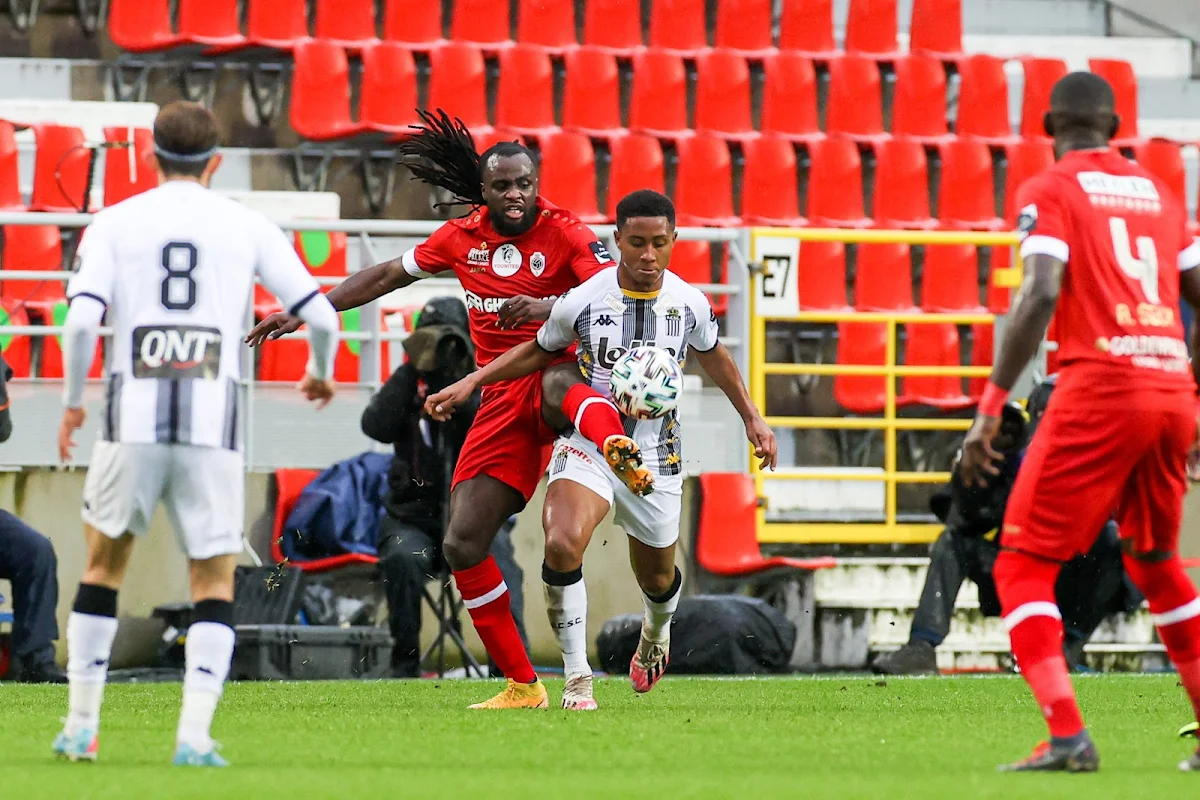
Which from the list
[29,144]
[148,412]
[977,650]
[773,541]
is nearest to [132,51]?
[29,144]

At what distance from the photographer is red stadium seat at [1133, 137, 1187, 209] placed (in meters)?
18.0

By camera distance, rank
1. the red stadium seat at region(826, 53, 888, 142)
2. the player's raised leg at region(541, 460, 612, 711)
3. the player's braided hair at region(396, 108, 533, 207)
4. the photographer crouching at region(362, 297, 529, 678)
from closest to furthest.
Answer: the player's raised leg at region(541, 460, 612, 711), the player's braided hair at region(396, 108, 533, 207), the photographer crouching at region(362, 297, 529, 678), the red stadium seat at region(826, 53, 888, 142)

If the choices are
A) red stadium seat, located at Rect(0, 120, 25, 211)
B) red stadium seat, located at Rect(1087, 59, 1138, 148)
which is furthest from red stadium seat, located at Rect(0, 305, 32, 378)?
red stadium seat, located at Rect(1087, 59, 1138, 148)

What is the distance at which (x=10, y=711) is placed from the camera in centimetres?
847

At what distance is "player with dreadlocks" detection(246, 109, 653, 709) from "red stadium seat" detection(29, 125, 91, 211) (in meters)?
6.66

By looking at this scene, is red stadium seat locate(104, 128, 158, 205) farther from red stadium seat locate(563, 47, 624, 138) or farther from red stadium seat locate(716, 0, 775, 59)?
red stadium seat locate(716, 0, 775, 59)

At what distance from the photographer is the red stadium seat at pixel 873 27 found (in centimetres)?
1872

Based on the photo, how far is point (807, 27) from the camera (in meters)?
18.6

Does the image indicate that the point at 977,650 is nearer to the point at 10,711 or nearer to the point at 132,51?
the point at 10,711

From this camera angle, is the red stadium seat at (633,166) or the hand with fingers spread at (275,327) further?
the red stadium seat at (633,166)

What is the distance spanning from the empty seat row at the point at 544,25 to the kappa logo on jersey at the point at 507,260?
28.2 ft

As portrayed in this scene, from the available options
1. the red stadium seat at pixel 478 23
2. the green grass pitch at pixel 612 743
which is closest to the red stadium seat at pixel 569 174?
the red stadium seat at pixel 478 23

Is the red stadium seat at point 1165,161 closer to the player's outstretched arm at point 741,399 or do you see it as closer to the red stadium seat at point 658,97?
the red stadium seat at point 658,97

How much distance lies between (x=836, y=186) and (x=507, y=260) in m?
8.83
